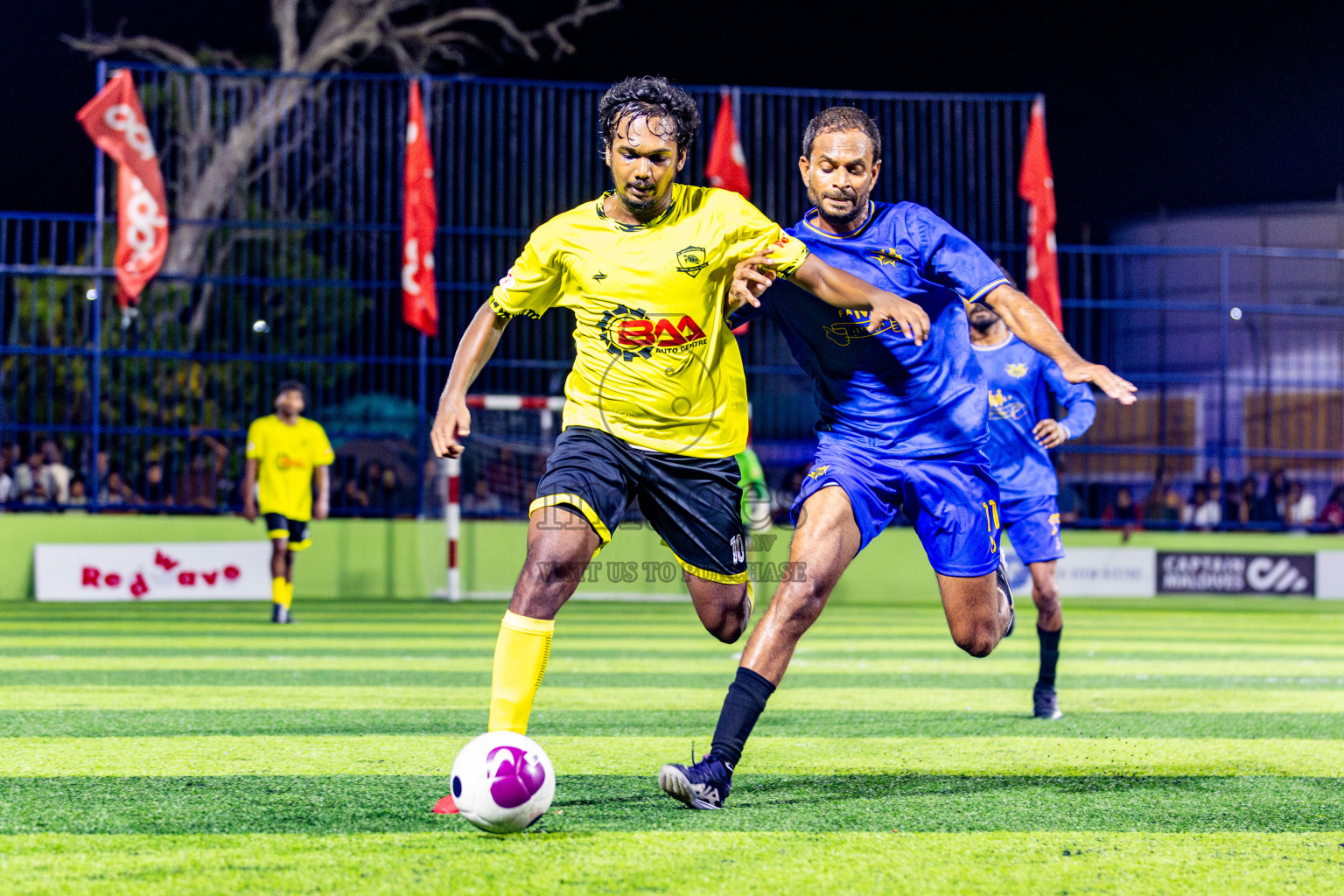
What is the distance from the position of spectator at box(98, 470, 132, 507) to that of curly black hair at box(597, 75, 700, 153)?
1259cm

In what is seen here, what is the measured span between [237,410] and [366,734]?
10.9 m

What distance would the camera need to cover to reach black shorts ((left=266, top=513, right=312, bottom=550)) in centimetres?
1232

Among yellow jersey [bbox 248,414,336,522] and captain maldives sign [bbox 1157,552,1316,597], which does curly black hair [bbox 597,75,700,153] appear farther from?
captain maldives sign [bbox 1157,552,1316,597]

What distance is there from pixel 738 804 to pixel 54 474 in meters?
13.6

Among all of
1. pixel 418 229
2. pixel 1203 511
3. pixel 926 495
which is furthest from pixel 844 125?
pixel 1203 511

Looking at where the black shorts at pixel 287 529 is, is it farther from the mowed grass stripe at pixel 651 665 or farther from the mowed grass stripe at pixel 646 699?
the mowed grass stripe at pixel 646 699

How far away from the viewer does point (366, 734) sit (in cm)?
575

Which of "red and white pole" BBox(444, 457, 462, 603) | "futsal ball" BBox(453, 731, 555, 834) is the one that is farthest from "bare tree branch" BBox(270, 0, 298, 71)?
"futsal ball" BBox(453, 731, 555, 834)

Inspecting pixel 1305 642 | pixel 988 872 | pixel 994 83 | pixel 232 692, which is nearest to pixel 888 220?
pixel 988 872

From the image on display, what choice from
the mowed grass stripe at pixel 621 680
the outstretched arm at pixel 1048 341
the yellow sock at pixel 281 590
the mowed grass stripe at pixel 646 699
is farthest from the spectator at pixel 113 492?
the outstretched arm at pixel 1048 341

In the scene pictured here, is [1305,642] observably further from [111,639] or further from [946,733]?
[111,639]

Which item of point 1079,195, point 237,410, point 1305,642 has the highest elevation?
point 1079,195

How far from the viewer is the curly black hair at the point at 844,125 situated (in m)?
4.66

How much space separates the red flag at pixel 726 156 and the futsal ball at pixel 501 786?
46.0ft
